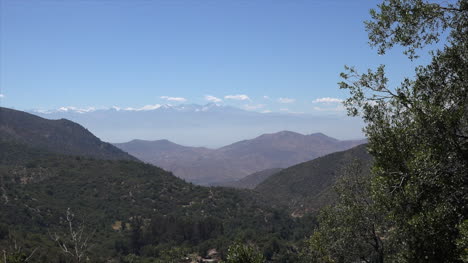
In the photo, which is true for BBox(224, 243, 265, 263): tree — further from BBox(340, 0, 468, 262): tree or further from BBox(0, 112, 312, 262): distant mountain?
BBox(0, 112, 312, 262): distant mountain

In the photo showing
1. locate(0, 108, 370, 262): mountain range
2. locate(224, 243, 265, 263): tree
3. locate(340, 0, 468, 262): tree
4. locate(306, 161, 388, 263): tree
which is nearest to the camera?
locate(340, 0, 468, 262): tree

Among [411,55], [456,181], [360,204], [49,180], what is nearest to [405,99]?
[411,55]

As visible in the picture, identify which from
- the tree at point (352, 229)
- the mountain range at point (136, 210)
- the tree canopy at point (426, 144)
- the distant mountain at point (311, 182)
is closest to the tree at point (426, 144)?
the tree canopy at point (426, 144)

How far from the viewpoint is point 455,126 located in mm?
11570

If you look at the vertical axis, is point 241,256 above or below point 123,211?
above

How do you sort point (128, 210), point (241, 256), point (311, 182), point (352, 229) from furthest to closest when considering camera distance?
point (311, 182) < point (128, 210) < point (352, 229) < point (241, 256)

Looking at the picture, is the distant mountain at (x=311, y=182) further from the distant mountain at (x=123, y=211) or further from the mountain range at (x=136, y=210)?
the distant mountain at (x=123, y=211)

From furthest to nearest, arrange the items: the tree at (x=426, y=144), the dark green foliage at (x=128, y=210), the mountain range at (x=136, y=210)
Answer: the dark green foliage at (x=128, y=210) < the mountain range at (x=136, y=210) < the tree at (x=426, y=144)

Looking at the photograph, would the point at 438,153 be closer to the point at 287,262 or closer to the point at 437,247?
the point at 437,247

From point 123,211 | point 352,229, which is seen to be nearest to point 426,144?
point 352,229

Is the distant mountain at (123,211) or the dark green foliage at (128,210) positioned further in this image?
the dark green foliage at (128,210)

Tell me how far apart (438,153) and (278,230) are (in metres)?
112

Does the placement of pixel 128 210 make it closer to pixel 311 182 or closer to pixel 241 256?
pixel 311 182

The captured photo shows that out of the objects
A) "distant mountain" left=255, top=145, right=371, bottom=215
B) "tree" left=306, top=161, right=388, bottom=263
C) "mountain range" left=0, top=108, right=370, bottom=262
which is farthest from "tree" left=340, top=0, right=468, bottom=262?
"distant mountain" left=255, top=145, right=371, bottom=215
